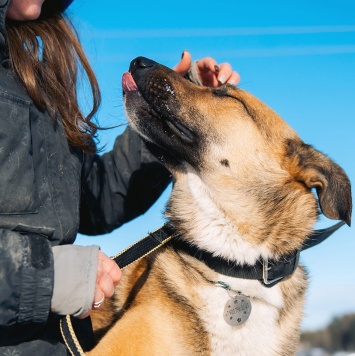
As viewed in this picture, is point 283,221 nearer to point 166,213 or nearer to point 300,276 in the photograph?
point 300,276

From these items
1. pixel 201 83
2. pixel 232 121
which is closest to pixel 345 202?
pixel 232 121

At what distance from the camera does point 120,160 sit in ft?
12.3

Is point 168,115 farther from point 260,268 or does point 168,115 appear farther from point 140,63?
point 260,268

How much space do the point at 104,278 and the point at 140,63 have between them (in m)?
1.45

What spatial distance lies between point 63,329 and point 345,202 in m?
1.56

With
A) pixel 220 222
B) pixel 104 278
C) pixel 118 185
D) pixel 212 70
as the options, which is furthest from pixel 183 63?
pixel 104 278

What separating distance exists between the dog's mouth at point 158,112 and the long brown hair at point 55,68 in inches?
10.2

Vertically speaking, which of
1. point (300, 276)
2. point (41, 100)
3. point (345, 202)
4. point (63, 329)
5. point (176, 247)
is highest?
point (345, 202)

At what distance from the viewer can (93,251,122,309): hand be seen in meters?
2.21

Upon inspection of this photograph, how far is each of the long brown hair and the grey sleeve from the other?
90 centimetres

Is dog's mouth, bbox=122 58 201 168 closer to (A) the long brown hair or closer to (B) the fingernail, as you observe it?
(A) the long brown hair

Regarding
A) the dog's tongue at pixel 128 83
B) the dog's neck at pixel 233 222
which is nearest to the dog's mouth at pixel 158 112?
the dog's tongue at pixel 128 83

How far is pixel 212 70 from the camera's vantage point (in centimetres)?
362

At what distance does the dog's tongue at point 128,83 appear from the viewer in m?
3.20
